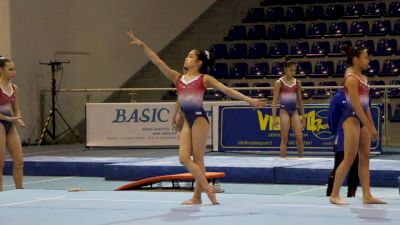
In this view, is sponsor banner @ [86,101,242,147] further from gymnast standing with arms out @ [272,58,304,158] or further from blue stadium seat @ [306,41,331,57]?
blue stadium seat @ [306,41,331,57]

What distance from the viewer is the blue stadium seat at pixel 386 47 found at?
19156 mm

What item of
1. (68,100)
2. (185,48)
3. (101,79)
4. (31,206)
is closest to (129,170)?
(31,206)

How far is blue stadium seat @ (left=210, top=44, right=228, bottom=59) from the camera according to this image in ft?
68.6

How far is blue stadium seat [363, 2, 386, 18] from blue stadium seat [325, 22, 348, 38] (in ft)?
2.36

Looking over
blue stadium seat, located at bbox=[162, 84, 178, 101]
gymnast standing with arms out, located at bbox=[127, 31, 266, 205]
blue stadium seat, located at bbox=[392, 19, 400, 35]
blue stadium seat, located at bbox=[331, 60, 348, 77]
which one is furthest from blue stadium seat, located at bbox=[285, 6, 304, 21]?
gymnast standing with arms out, located at bbox=[127, 31, 266, 205]

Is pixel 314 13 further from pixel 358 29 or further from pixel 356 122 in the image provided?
pixel 356 122

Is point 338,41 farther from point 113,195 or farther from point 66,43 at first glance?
point 113,195

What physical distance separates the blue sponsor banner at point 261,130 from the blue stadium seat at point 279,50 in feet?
17.4

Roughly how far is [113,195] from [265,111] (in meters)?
7.09

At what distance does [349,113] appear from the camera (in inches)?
286

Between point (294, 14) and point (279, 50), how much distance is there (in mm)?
1437

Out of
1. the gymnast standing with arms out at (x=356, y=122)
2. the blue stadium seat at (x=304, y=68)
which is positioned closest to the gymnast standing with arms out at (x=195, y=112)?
the gymnast standing with arms out at (x=356, y=122)

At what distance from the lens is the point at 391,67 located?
18.6 meters

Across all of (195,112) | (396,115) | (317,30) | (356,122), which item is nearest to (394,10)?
(317,30)
